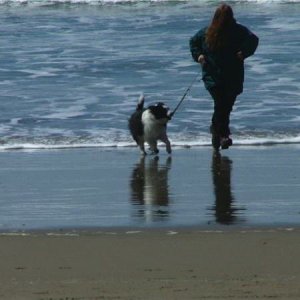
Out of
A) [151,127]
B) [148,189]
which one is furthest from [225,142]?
[148,189]

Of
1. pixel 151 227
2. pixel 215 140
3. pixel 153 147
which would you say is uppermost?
pixel 151 227

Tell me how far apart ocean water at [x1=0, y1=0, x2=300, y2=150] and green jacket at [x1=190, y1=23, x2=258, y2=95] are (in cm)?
87

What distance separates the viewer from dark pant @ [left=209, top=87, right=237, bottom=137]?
981 cm

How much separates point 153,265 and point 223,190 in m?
2.59

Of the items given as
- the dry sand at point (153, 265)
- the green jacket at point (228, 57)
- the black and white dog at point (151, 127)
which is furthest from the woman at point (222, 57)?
the dry sand at point (153, 265)

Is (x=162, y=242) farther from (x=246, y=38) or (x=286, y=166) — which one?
(x=246, y=38)

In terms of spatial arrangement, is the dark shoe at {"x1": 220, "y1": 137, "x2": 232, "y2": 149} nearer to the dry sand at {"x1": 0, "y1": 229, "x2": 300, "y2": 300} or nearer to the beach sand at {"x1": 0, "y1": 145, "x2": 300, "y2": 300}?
the beach sand at {"x1": 0, "y1": 145, "x2": 300, "y2": 300}

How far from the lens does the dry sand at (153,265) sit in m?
4.38

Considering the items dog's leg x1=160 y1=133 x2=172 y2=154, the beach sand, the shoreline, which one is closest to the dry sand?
the beach sand

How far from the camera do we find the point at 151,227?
5.99m

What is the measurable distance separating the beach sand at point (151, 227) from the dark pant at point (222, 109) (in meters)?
0.26

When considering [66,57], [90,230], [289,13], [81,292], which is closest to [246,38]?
[90,230]

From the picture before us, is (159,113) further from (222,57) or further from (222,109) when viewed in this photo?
(222,57)

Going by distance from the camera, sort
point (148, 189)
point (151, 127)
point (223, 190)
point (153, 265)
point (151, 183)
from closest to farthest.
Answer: point (153, 265) → point (223, 190) → point (148, 189) → point (151, 183) → point (151, 127)
